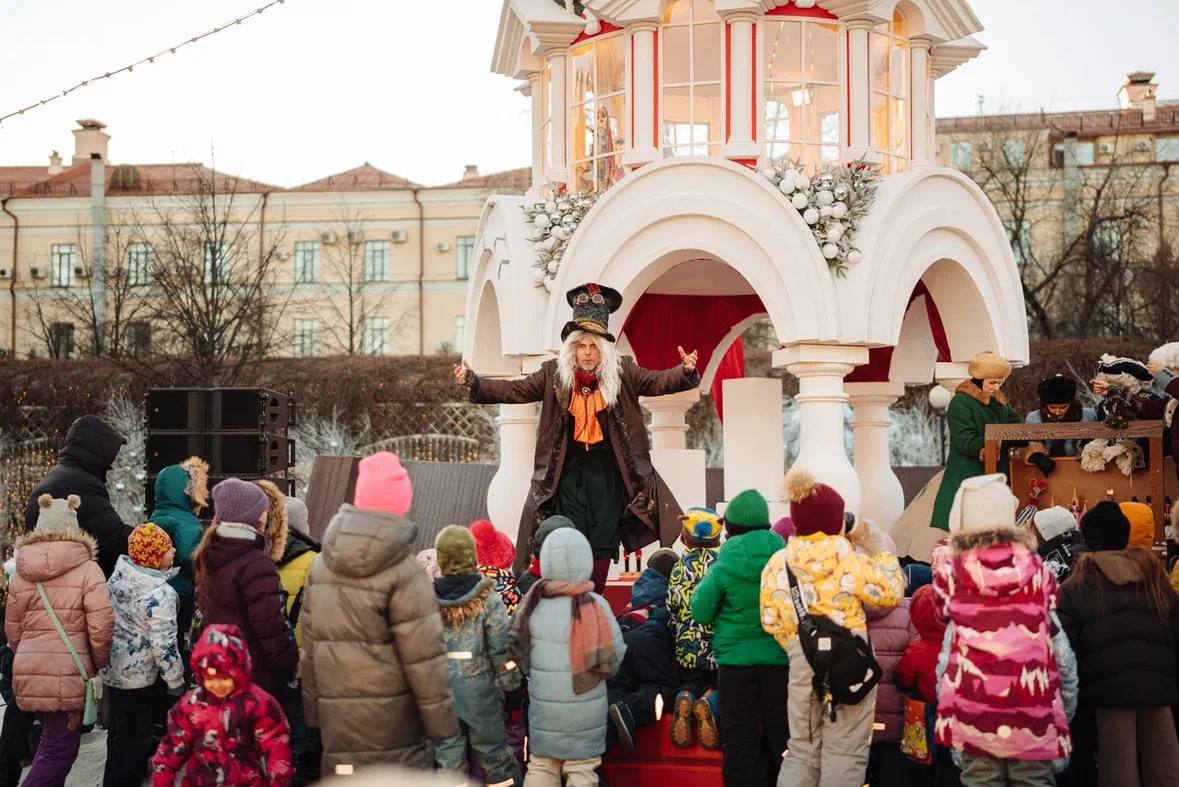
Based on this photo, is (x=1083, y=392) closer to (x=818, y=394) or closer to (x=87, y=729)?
(x=818, y=394)

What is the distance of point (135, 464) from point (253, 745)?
25.8m

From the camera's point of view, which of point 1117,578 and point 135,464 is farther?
point 135,464

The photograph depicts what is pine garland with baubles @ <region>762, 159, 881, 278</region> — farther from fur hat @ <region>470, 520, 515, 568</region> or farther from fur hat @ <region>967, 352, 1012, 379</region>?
fur hat @ <region>470, 520, 515, 568</region>

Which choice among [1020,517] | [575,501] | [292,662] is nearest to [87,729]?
[292,662]

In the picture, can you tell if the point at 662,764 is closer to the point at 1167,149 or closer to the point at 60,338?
the point at 60,338

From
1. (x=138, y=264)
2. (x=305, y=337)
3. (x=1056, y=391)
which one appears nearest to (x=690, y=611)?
(x=1056, y=391)

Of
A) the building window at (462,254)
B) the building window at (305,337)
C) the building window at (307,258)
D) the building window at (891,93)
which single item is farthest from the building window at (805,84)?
the building window at (307,258)

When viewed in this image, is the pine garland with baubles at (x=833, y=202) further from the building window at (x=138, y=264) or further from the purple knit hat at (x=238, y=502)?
the building window at (x=138, y=264)

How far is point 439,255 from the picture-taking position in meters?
45.4

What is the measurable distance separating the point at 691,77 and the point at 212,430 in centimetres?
465

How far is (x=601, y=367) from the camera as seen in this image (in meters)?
9.38

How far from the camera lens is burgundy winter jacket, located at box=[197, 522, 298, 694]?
7422mm

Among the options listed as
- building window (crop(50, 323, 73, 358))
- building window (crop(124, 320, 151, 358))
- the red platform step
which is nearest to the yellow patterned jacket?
the red platform step

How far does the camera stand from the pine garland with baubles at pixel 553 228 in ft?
40.4
